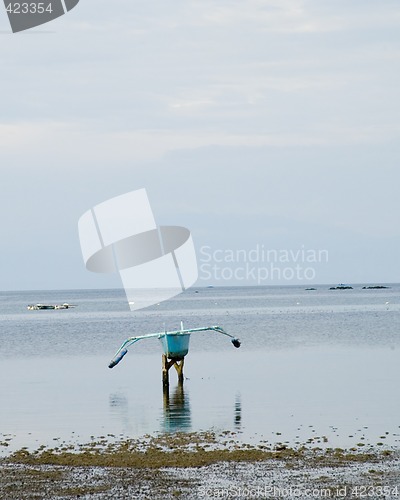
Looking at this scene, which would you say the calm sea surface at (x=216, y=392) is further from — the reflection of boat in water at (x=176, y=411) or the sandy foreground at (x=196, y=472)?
the sandy foreground at (x=196, y=472)

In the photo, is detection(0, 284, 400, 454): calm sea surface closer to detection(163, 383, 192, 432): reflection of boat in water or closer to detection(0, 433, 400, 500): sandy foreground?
detection(163, 383, 192, 432): reflection of boat in water

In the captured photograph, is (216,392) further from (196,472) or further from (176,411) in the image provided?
(196,472)

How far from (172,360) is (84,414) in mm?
7439

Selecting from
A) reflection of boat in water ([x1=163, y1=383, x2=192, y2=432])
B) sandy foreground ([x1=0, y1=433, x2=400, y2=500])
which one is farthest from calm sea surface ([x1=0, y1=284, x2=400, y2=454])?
sandy foreground ([x1=0, y1=433, x2=400, y2=500])

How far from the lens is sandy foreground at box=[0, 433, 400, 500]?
17.0 meters

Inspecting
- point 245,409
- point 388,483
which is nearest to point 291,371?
point 245,409

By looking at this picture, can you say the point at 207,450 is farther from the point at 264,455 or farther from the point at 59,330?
the point at 59,330

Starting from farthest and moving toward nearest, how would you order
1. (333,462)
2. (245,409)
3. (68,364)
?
1. (68,364)
2. (245,409)
3. (333,462)

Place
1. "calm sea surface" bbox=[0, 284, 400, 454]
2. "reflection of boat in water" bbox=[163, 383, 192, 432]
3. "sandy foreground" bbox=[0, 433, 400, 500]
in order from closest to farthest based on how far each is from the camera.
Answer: "sandy foreground" bbox=[0, 433, 400, 500] → "calm sea surface" bbox=[0, 284, 400, 454] → "reflection of boat in water" bbox=[163, 383, 192, 432]

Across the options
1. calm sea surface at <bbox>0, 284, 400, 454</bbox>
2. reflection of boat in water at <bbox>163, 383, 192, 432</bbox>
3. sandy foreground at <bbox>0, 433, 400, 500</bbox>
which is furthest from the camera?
reflection of boat in water at <bbox>163, 383, 192, 432</bbox>

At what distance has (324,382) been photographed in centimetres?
3522

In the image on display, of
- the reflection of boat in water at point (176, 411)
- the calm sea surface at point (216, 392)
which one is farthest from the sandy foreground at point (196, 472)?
the reflection of boat in water at point (176, 411)

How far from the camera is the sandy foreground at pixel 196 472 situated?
17.0 meters

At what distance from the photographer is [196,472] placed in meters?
18.9
